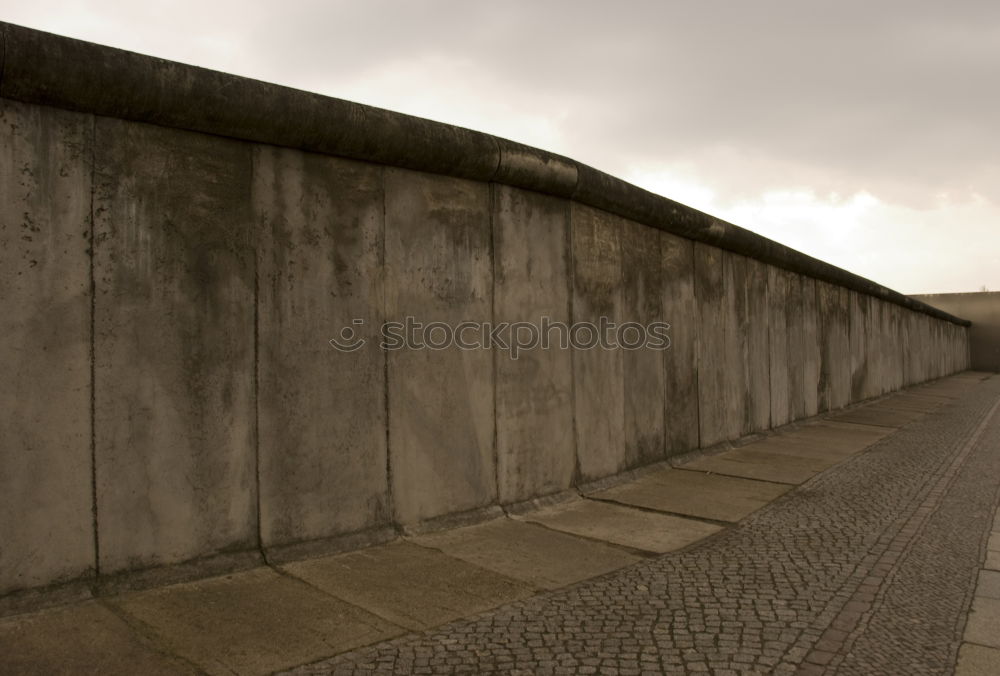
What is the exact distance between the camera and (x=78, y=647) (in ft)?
8.14

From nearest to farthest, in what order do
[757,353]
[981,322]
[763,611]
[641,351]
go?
[763,611] < [641,351] < [757,353] < [981,322]

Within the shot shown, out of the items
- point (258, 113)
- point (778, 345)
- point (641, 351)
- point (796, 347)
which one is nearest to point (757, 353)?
point (778, 345)

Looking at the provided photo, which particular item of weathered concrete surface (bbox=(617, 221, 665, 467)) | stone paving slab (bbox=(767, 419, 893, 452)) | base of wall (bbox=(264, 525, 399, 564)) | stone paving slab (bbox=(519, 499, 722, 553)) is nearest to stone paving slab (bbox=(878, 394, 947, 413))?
stone paving slab (bbox=(767, 419, 893, 452))

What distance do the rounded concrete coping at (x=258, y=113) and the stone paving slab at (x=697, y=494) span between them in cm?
233

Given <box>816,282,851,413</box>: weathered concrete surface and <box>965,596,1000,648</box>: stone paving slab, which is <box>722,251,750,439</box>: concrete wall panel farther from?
<box>965,596,1000,648</box>: stone paving slab

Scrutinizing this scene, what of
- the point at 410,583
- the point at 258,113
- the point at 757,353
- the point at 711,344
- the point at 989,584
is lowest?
the point at 989,584

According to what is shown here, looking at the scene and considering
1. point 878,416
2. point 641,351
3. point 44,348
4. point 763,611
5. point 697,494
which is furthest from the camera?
point 878,416

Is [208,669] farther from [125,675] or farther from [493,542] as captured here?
[493,542]

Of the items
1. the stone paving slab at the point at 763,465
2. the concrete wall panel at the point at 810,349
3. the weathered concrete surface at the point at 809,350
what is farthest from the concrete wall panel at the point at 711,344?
the concrete wall panel at the point at 810,349

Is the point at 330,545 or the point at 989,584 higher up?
the point at 330,545

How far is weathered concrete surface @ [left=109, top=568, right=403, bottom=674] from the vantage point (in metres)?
2.50

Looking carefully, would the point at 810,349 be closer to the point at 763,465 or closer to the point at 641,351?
the point at 763,465

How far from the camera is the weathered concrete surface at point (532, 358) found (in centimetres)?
482
